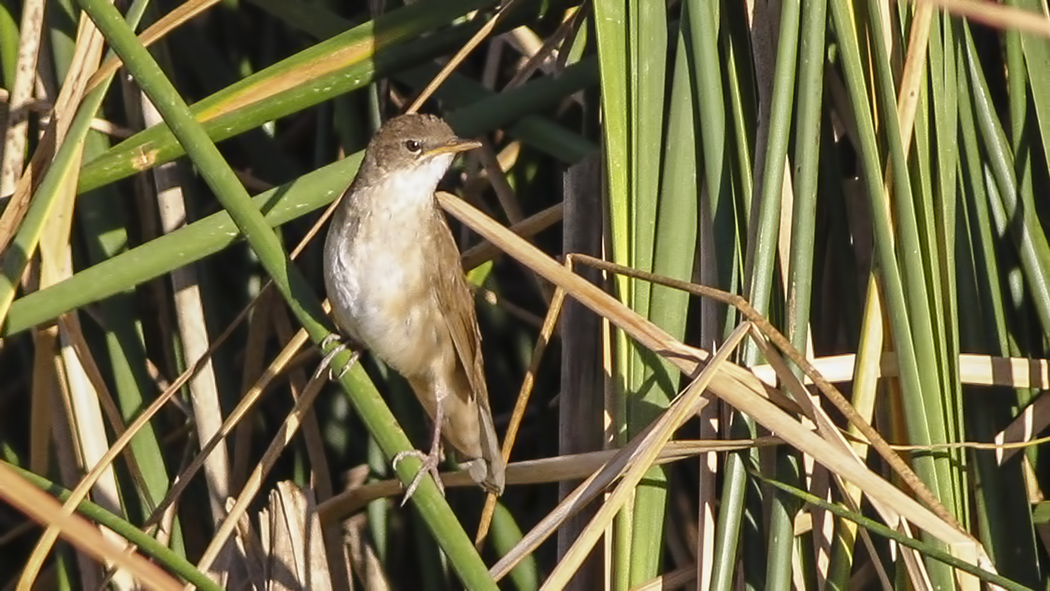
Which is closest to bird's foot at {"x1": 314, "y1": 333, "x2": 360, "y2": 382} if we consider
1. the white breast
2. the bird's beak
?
the white breast

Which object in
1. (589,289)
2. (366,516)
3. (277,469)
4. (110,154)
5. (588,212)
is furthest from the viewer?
(277,469)

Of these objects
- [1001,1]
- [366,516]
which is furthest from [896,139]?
[366,516]

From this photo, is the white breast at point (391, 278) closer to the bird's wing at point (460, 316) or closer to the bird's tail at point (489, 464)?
the bird's wing at point (460, 316)

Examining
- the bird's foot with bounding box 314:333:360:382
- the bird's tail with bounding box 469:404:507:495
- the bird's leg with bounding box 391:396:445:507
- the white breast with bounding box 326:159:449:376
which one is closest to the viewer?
the bird's leg with bounding box 391:396:445:507

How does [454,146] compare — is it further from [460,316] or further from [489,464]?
[489,464]

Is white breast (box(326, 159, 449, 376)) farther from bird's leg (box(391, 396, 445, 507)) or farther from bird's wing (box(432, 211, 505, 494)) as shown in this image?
bird's leg (box(391, 396, 445, 507))

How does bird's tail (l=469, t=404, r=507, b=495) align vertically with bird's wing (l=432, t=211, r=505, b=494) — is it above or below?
below

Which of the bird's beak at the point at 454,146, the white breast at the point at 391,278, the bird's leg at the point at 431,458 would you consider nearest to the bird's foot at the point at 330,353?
the white breast at the point at 391,278

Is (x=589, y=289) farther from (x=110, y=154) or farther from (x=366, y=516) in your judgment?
(x=366, y=516)

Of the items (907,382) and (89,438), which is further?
(89,438)
